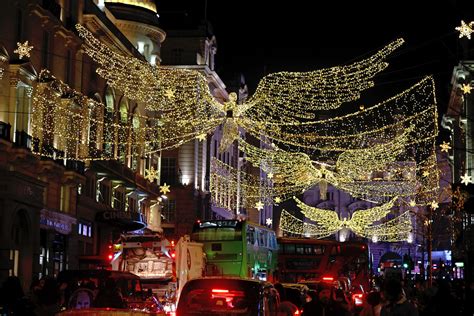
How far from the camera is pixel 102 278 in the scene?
20.5 meters

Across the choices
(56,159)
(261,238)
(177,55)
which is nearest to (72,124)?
(56,159)

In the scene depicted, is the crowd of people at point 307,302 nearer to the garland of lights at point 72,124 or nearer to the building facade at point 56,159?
the garland of lights at point 72,124

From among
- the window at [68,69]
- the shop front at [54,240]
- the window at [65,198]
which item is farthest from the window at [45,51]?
the window at [65,198]

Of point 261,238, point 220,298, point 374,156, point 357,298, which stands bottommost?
point 357,298

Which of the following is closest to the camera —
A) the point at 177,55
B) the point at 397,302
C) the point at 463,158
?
the point at 397,302

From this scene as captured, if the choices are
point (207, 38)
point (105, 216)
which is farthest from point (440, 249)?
point (105, 216)

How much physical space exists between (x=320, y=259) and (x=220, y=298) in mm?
37129

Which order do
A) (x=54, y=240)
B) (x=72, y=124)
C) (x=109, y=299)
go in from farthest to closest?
(x=72, y=124)
(x=54, y=240)
(x=109, y=299)

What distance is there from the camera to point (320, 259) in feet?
164

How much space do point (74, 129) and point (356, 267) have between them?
1868 centimetres

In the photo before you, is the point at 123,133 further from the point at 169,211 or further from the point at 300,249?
the point at 169,211

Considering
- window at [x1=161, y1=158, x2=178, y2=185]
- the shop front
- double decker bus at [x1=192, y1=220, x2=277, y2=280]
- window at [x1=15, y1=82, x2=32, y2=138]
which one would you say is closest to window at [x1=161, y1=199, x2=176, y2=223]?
window at [x1=161, y1=158, x2=178, y2=185]

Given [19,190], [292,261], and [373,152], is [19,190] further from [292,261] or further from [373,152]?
[292,261]

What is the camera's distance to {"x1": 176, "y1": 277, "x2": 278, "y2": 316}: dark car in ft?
43.5
